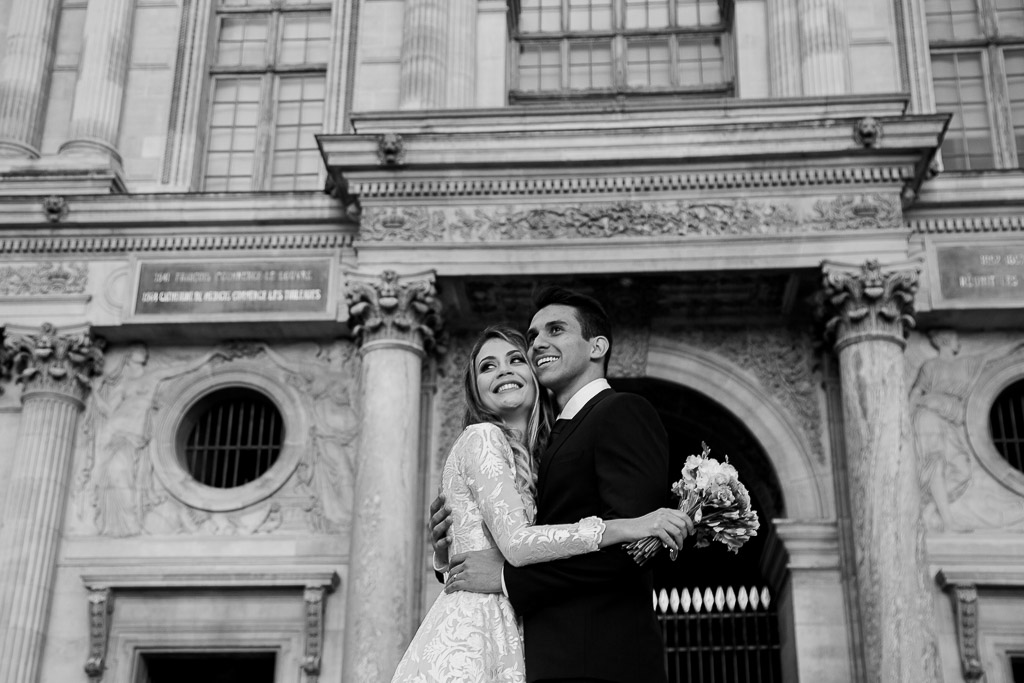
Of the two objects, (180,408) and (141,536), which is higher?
(180,408)

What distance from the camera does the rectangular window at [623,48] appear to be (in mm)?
17125

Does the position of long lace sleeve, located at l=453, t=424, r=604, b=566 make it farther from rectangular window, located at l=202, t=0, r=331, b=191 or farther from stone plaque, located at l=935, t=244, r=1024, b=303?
rectangular window, located at l=202, t=0, r=331, b=191

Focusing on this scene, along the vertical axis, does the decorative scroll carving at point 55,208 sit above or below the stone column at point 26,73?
below

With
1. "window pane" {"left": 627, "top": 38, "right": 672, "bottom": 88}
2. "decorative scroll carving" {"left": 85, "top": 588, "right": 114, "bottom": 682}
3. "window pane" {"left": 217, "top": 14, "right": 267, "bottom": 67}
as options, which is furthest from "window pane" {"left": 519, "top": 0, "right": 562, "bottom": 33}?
"decorative scroll carving" {"left": 85, "top": 588, "right": 114, "bottom": 682}

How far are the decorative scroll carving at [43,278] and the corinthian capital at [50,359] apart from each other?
20.6 inches

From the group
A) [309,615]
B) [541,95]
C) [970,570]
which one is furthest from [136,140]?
[970,570]

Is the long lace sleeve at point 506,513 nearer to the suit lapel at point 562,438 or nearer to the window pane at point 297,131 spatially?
the suit lapel at point 562,438

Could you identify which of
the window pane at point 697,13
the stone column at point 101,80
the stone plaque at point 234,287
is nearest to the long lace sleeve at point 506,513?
the stone plaque at point 234,287

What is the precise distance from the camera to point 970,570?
13688mm

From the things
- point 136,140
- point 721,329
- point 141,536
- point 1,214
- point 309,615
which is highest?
point 136,140

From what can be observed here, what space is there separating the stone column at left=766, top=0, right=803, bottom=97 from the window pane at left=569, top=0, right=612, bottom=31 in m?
2.33

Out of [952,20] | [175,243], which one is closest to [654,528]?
[175,243]

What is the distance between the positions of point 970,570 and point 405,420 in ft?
20.0

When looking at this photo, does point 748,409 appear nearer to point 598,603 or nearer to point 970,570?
point 970,570
